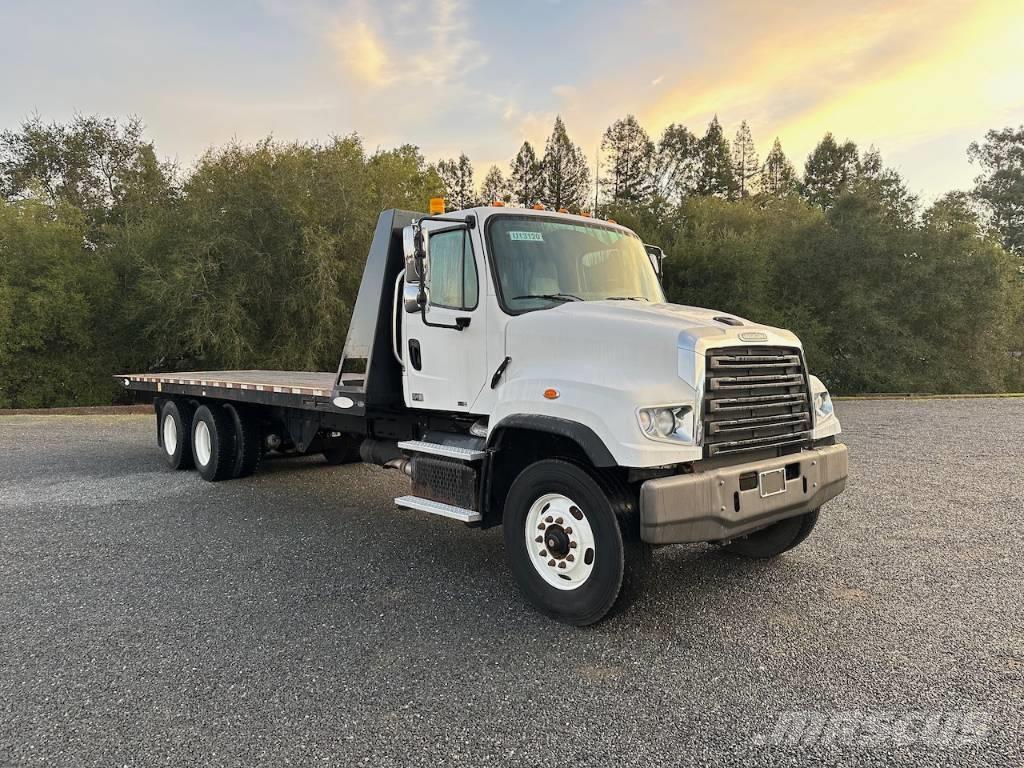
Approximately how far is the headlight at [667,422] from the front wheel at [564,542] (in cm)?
42

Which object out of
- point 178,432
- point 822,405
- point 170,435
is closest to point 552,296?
point 822,405

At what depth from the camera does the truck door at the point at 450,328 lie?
183 inches

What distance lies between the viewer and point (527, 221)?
4.84 metres

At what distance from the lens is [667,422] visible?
3.63m

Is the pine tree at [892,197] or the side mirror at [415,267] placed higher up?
the pine tree at [892,197]

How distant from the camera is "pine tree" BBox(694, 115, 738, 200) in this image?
140ft

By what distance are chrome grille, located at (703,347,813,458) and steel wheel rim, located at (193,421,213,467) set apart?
624 cm

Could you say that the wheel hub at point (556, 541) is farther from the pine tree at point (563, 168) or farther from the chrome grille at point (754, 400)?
the pine tree at point (563, 168)

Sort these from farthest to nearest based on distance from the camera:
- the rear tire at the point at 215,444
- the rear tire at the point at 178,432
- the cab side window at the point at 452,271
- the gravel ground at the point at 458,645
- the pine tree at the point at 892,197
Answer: the pine tree at the point at 892,197
the rear tire at the point at 178,432
the rear tire at the point at 215,444
the cab side window at the point at 452,271
the gravel ground at the point at 458,645

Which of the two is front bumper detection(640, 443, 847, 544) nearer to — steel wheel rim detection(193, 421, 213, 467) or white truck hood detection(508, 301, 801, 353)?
white truck hood detection(508, 301, 801, 353)

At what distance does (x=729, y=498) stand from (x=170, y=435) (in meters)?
7.57

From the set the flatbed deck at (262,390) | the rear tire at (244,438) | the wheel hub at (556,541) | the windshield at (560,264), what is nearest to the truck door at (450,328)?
the windshield at (560,264)

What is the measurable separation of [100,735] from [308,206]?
16801 mm

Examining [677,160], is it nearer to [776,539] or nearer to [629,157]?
[629,157]
